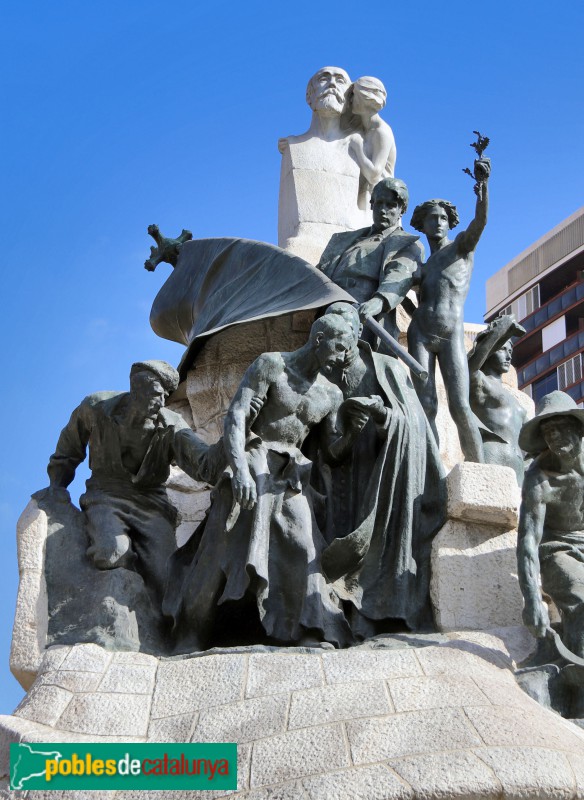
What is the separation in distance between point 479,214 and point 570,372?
30125 mm

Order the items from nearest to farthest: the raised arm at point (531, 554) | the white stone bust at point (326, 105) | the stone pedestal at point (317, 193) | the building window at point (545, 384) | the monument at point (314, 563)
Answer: the monument at point (314, 563) < the raised arm at point (531, 554) < the stone pedestal at point (317, 193) < the white stone bust at point (326, 105) < the building window at point (545, 384)

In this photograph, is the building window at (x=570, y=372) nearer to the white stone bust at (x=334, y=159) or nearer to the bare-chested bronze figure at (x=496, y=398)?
the white stone bust at (x=334, y=159)

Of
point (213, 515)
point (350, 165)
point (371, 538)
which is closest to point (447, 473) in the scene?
point (371, 538)

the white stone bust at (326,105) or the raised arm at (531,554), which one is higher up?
the white stone bust at (326,105)

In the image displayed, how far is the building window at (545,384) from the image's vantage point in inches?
1554

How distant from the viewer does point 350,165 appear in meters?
12.1

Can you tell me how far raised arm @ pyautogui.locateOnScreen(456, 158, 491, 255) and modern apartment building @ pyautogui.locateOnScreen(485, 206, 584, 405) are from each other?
2857 centimetres

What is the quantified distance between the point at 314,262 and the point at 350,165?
67.3 inches

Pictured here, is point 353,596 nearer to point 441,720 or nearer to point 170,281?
point 441,720

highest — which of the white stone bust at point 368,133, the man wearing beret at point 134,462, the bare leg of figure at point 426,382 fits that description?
the white stone bust at point 368,133

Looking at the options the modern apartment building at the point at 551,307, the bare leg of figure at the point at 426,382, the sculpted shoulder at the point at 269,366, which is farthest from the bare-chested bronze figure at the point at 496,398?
the modern apartment building at the point at 551,307

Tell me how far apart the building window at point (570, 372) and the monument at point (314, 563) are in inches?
1151

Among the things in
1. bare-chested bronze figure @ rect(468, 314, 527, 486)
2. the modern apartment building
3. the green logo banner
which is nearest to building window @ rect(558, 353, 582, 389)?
the modern apartment building

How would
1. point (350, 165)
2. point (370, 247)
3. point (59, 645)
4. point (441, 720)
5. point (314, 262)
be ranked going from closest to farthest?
point (441, 720)
point (59, 645)
point (370, 247)
point (314, 262)
point (350, 165)
